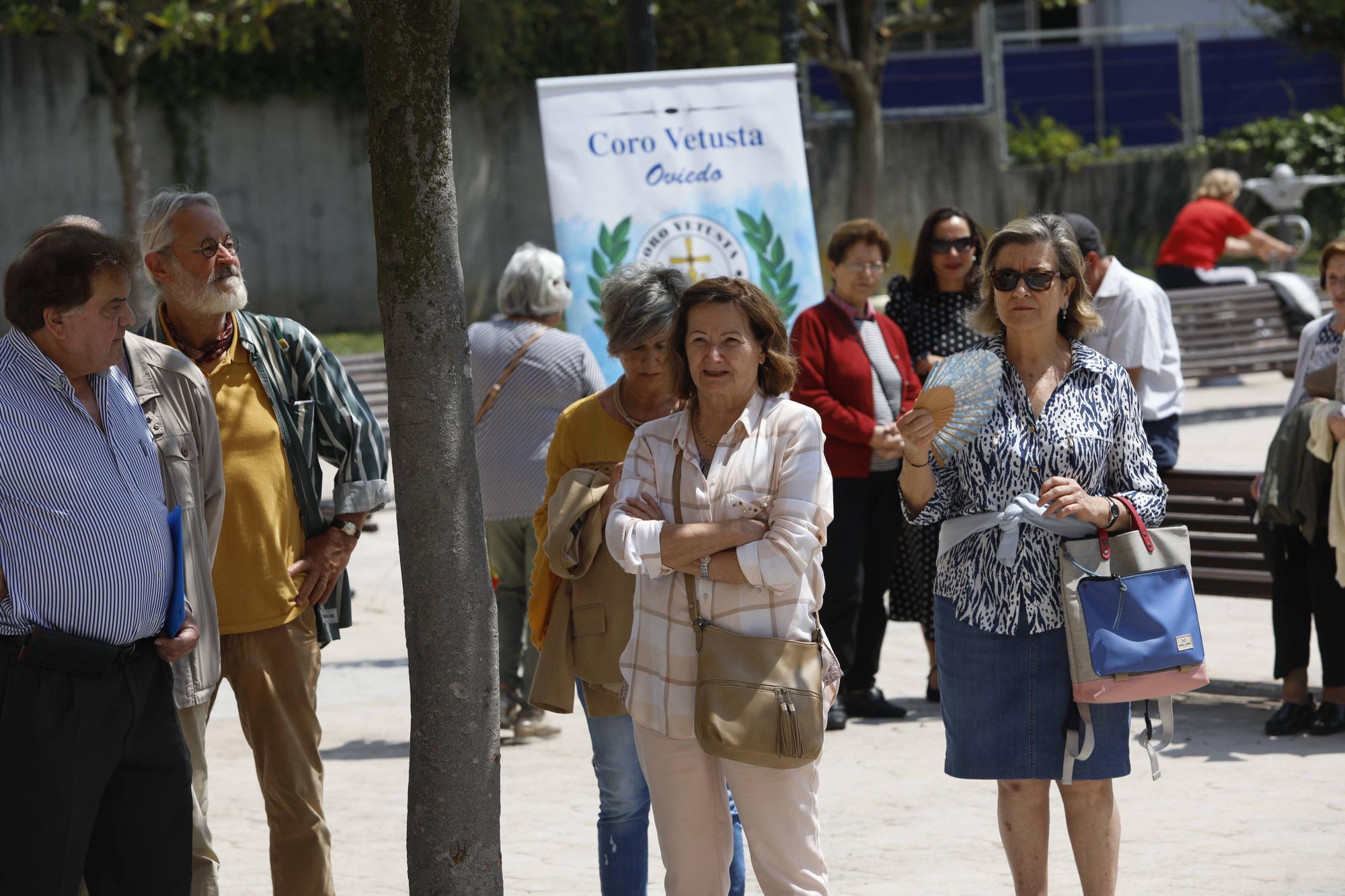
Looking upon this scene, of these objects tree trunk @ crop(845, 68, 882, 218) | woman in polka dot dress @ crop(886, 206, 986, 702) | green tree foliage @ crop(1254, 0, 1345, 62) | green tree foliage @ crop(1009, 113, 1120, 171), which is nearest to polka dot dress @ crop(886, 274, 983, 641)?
woman in polka dot dress @ crop(886, 206, 986, 702)

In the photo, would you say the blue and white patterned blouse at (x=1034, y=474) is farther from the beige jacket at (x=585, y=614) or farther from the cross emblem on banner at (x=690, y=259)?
the cross emblem on banner at (x=690, y=259)

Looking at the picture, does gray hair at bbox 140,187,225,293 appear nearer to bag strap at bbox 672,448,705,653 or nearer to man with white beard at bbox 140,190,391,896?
man with white beard at bbox 140,190,391,896

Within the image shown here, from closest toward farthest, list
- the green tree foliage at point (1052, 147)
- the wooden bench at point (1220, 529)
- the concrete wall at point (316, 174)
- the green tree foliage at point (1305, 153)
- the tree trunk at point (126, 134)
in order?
the wooden bench at point (1220, 529) → the tree trunk at point (126, 134) → the concrete wall at point (316, 174) → the green tree foliage at point (1052, 147) → the green tree foliage at point (1305, 153)

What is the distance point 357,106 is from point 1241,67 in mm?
14179

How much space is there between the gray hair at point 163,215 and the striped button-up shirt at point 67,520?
2.45 feet

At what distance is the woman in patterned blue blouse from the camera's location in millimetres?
4191

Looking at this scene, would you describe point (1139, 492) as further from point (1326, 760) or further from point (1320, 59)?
point (1320, 59)

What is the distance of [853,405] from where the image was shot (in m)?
6.75

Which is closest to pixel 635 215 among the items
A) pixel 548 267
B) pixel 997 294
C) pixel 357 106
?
pixel 548 267

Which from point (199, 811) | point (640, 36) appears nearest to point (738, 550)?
point (199, 811)

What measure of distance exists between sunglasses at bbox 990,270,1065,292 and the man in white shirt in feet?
7.82

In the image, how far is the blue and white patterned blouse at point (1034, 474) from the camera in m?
4.19

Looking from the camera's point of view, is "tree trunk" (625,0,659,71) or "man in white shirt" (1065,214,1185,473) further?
"tree trunk" (625,0,659,71)

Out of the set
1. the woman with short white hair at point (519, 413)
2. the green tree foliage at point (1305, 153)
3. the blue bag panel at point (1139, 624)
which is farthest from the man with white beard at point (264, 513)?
the green tree foliage at point (1305, 153)
